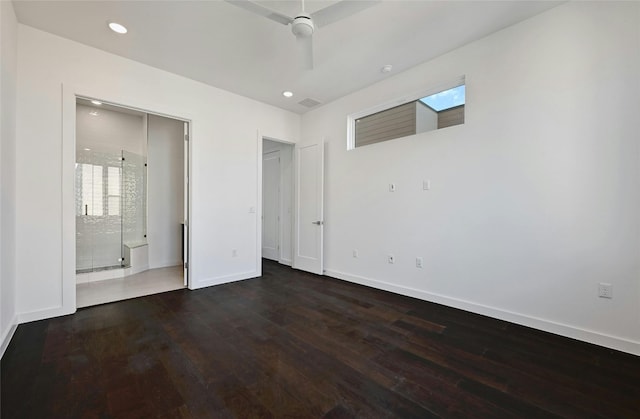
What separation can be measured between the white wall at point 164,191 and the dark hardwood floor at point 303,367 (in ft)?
7.50

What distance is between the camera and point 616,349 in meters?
2.23

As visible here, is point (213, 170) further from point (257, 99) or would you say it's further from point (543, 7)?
point (543, 7)

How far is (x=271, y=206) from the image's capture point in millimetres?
6145

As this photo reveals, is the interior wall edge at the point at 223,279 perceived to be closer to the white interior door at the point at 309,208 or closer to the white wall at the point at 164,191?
the white interior door at the point at 309,208

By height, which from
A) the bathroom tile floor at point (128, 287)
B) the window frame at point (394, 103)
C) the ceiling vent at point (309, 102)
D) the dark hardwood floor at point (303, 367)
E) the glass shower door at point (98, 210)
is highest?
the ceiling vent at point (309, 102)

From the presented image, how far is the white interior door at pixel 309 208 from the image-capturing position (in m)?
4.71

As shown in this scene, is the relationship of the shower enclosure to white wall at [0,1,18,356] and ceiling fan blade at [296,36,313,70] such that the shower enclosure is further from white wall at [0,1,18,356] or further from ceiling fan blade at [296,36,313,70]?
ceiling fan blade at [296,36,313,70]

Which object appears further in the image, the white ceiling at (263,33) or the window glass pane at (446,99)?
the window glass pane at (446,99)

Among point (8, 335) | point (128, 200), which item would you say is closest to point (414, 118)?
point (8, 335)

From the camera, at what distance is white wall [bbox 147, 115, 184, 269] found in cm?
512

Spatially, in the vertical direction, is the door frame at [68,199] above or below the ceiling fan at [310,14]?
below

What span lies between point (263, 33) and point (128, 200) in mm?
4067

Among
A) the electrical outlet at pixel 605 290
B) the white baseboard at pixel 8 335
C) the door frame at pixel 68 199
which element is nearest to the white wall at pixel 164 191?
the door frame at pixel 68 199

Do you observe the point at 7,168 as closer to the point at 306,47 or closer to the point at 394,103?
the point at 306,47
